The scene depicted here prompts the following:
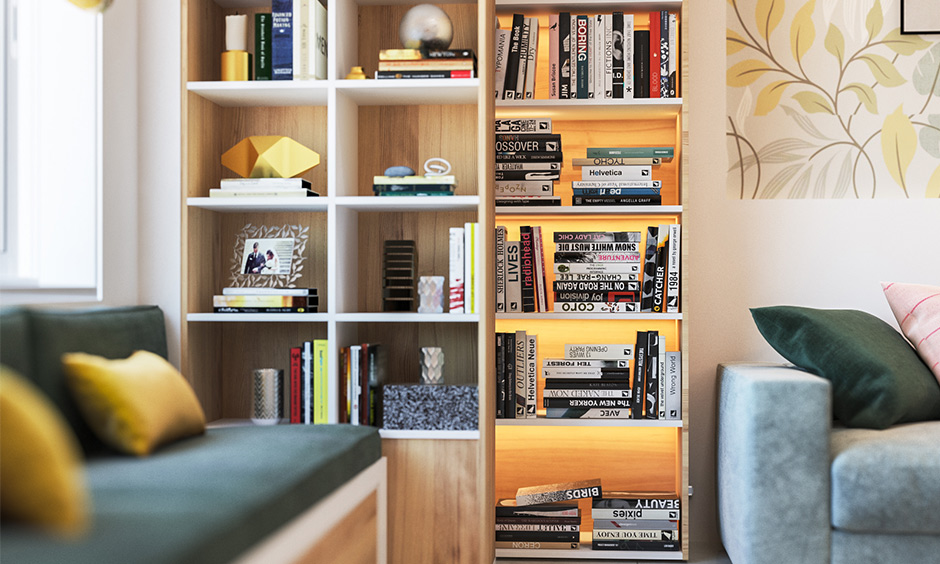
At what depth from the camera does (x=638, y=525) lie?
2.70 meters

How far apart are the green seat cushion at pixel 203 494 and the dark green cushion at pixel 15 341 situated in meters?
0.28

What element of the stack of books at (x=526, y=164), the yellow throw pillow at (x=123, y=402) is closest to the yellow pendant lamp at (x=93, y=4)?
the yellow throw pillow at (x=123, y=402)

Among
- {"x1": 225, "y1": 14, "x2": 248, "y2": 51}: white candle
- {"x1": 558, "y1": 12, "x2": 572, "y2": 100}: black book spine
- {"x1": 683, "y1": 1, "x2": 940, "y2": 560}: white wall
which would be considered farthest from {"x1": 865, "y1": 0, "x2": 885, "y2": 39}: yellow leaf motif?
{"x1": 225, "y1": 14, "x2": 248, "y2": 51}: white candle

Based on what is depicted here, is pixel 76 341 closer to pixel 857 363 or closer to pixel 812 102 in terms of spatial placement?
pixel 857 363

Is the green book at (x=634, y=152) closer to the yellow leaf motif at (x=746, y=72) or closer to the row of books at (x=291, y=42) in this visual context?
the yellow leaf motif at (x=746, y=72)

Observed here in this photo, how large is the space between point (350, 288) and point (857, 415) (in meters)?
1.60

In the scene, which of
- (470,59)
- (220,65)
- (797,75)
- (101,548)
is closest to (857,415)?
(797,75)

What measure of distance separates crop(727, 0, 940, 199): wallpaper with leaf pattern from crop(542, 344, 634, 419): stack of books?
0.83 metres

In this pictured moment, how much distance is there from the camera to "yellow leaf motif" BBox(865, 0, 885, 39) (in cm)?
297

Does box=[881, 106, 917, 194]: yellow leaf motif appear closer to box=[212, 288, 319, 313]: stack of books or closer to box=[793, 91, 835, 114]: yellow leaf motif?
box=[793, 91, 835, 114]: yellow leaf motif

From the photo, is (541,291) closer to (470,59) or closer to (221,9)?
(470,59)

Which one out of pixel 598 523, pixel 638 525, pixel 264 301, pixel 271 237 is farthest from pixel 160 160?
pixel 638 525

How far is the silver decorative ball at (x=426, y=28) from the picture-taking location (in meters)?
2.48

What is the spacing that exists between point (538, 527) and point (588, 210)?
110 cm
